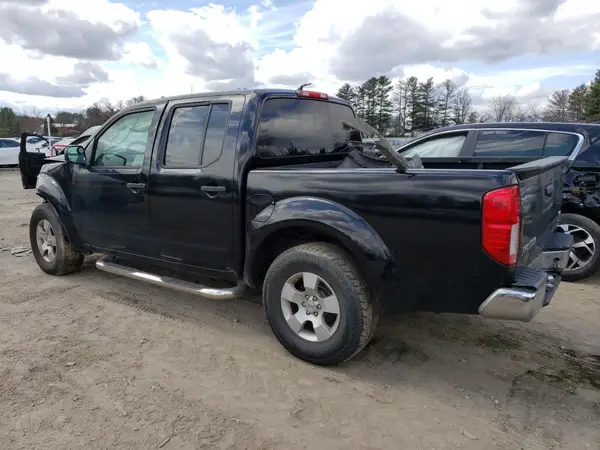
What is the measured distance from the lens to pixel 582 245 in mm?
5285

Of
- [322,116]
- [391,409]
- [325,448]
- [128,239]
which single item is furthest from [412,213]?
[128,239]

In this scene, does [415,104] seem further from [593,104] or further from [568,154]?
[568,154]

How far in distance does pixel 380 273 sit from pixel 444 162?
2.21m

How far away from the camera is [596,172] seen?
5.21 m

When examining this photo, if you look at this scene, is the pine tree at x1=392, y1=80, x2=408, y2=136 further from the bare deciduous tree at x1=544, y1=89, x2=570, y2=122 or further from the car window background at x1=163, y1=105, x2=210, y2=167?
the car window background at x1=163, y1=105, x2=210, y2=167

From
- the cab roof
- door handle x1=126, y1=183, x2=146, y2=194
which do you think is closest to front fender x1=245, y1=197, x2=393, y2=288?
the cab roof

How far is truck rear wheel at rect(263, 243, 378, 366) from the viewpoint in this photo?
10.2ft

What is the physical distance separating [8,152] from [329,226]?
24036 millimetres

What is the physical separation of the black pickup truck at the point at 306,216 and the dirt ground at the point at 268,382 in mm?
371

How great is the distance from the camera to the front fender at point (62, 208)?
4.95 meters

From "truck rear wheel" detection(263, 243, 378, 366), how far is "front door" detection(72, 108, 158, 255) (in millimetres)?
1536

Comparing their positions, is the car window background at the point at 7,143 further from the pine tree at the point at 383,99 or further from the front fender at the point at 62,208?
the pine tree at the point at 383,99


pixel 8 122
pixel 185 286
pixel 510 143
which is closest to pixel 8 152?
pixel 185 286

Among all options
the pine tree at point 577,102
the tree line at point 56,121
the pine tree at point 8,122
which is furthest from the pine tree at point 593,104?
the pine tree at point 8,122
